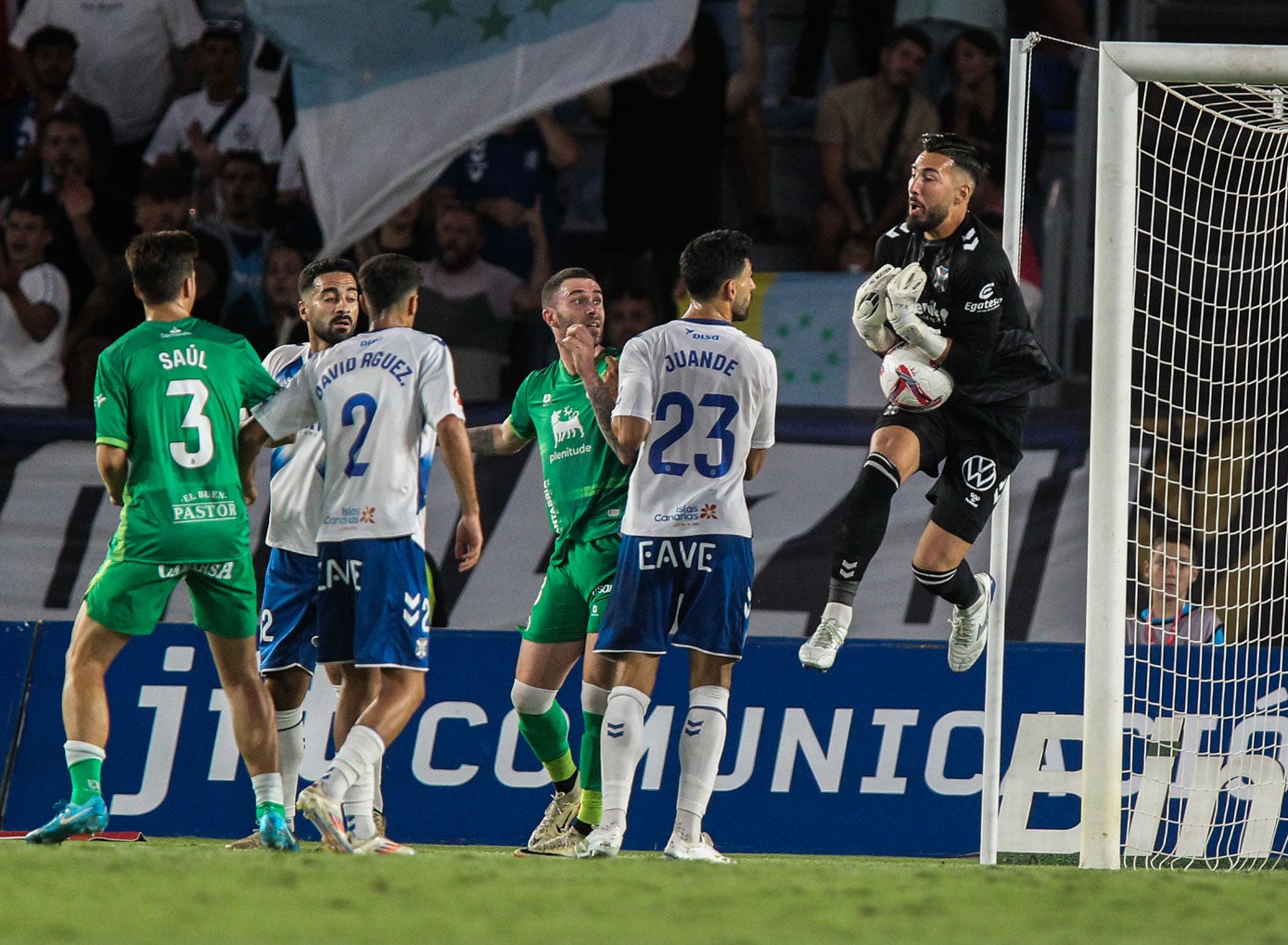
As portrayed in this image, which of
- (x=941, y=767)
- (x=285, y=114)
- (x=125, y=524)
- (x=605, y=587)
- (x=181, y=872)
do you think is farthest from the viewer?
(x=285, y=114)

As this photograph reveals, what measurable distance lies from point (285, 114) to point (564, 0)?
1993mm

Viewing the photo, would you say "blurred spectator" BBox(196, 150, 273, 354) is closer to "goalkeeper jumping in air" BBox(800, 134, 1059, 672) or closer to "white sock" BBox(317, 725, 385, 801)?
"goalkeeper jumping in air" BBox(800, 134, 1059, 672)

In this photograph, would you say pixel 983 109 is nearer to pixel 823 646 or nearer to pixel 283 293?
pixel 283 293

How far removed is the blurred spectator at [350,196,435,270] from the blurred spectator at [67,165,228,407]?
0.88 meters

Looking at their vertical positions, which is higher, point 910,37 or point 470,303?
point 910,37

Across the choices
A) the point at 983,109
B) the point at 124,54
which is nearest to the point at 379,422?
the point at 983,109

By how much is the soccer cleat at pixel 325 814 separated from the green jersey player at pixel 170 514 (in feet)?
1.84

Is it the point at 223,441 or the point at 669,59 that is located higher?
the point at 669,59

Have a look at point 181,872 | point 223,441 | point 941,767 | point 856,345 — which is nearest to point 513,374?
point 856,345

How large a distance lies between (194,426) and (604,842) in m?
2.02

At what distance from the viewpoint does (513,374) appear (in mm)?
10352

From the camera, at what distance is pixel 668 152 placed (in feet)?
34.4

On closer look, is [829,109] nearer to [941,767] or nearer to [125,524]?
[941,767]

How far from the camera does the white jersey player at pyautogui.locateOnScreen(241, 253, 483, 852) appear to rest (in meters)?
5.73
